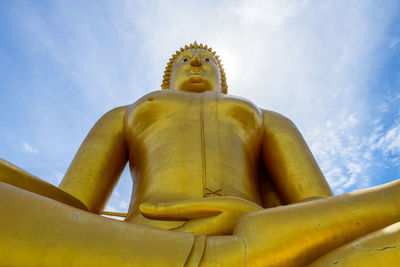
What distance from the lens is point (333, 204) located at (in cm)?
201

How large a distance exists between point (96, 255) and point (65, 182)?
6.48ft

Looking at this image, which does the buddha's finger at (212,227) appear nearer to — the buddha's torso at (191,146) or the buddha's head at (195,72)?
the buddha's torso at (191,146)

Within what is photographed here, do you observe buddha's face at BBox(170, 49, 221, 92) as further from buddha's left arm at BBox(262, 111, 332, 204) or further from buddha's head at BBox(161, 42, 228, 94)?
buddha's left arm at BBox(262, 111, 332, 204)

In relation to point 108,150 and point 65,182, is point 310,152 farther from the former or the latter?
point 65,182

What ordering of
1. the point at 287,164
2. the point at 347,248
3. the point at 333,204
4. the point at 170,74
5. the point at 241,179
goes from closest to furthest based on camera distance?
the point at 347,248 < the point at 333,204 < the point at 241,179 < the point at 287,164 < the point at 170,74

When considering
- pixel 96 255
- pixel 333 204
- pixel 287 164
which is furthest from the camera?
pixel 287 164

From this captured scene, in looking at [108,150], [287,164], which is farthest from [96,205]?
[287,164]

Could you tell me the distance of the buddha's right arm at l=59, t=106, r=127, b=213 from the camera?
3.41 meters

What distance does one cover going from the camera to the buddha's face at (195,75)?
4664 mm

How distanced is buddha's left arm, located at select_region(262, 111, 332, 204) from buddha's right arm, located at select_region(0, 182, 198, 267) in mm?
1824

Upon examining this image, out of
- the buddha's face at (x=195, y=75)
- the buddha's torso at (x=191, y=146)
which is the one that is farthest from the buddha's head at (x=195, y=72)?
the buddha's torso at (x=191, y=146)

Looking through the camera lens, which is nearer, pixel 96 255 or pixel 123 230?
pixel 96 255

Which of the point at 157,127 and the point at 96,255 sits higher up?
the point at 157,127

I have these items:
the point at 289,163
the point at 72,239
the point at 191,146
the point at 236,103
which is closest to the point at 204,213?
the point at 72,239
